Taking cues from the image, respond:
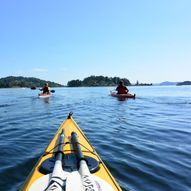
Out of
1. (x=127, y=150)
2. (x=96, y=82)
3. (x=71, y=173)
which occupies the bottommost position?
(x=127, y=150)

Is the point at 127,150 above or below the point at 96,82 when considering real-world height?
below

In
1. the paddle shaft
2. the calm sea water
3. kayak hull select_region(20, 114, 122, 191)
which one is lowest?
the calm sea water

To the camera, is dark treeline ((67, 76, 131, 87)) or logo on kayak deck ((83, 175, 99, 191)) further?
dark treeline ((67, 76, 131, 87))

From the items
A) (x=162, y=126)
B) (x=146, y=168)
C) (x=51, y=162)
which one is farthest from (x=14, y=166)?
(x=162, y=126)

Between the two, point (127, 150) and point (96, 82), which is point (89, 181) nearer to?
point (127, 150)

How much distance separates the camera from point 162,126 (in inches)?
469

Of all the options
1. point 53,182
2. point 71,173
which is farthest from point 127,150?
point 53,182

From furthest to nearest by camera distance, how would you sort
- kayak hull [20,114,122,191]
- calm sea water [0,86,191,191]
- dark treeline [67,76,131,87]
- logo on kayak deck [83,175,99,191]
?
dark treeline [67,76,131,87] → calm sea water [0,86,191,191] → kayak hull [20,114,122,191] → logo on kayak deck [83,175,99,191]

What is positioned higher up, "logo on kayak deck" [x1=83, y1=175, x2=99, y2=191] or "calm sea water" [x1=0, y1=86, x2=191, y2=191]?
"logo on kayak deck" [x1=83, y1=175, x2=99, y2=191]

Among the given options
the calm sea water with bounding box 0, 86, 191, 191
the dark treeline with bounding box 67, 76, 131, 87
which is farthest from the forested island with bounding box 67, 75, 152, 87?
the calm sea water with bounding box 0, 86, 191, 191

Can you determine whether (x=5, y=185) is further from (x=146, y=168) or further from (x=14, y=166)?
(x=146, y=168)

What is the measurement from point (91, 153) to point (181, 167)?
264 centimetres

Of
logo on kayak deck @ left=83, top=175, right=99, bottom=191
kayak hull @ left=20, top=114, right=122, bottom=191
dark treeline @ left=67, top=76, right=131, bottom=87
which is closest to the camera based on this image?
logo on kayak deck @ left=83, top=175, right=99, bottom=191

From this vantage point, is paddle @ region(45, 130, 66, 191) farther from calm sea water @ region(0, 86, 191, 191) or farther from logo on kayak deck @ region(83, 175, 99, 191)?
calm sea water @ region(0, 86, 191, 191)
